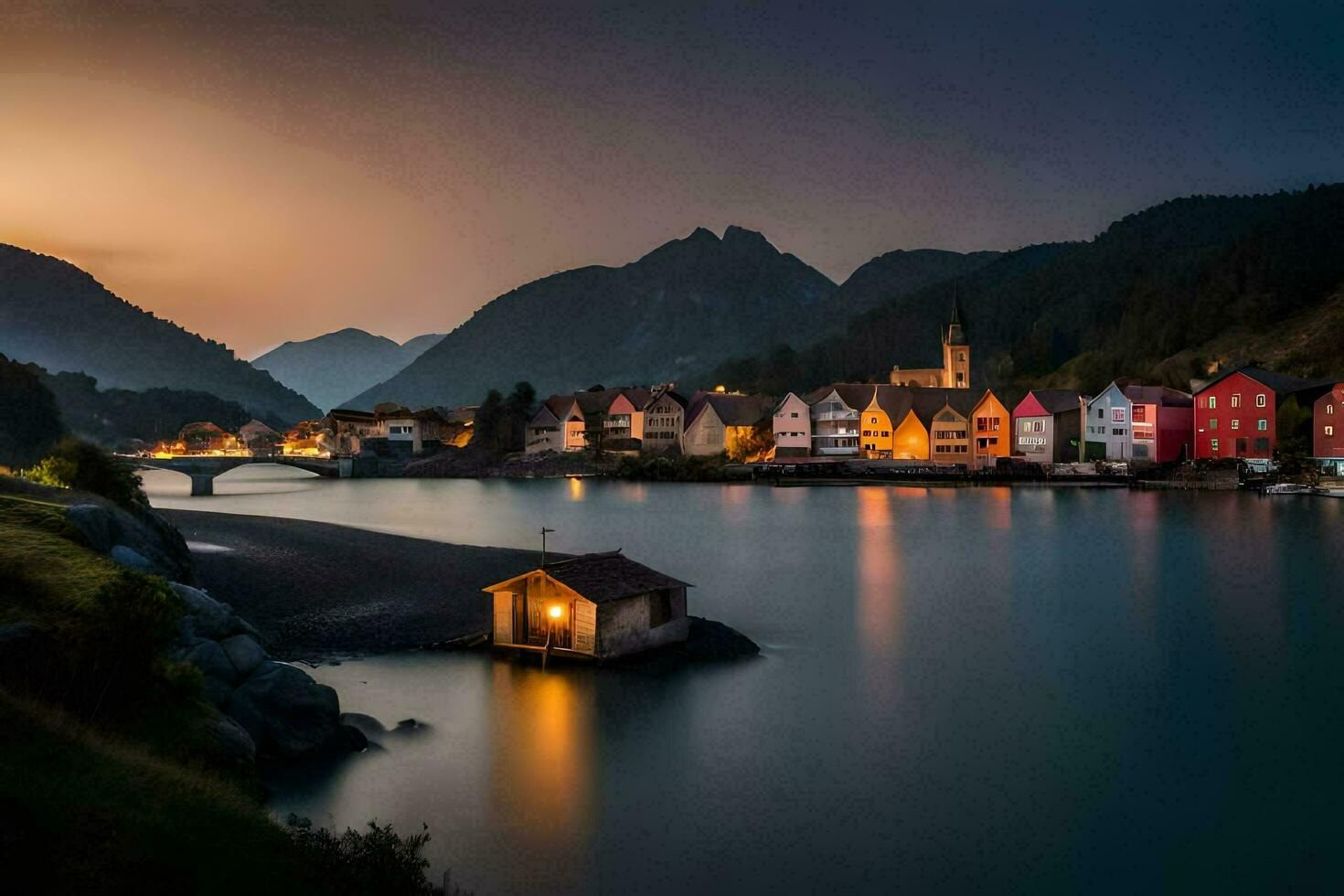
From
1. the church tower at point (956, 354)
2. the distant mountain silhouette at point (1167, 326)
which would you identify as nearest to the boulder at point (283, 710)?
the distant mountain silhouette at point (1167, 326)

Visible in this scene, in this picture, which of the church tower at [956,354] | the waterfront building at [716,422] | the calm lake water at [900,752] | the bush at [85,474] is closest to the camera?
the calm lake water at [900,752]

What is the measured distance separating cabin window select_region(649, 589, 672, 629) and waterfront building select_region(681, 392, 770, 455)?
9182cm

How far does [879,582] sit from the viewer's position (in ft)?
136

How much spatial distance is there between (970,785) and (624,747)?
21.5ft

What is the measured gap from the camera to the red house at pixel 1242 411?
8531 centimetres

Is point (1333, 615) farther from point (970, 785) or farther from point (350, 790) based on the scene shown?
point (350, 790)

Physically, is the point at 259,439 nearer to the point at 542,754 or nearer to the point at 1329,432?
the point at 1329,432

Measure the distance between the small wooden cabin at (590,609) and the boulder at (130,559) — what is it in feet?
24.9

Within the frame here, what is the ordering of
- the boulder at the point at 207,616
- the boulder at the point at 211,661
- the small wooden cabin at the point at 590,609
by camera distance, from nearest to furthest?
the boulder at the point at 211,661 → the boulder at the point at 207,616 → the small wooden cabin at the point at 590,609

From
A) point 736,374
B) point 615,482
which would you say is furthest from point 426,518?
point 736,374

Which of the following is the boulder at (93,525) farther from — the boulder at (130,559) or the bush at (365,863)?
the bush at (365,863)

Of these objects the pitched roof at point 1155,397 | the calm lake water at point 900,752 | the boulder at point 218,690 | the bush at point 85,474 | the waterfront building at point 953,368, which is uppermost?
the waterfront building at point 953,368

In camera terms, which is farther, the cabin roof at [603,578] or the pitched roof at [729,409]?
the pitched roof at [729,409]

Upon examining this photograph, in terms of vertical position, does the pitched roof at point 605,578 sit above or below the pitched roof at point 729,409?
below
